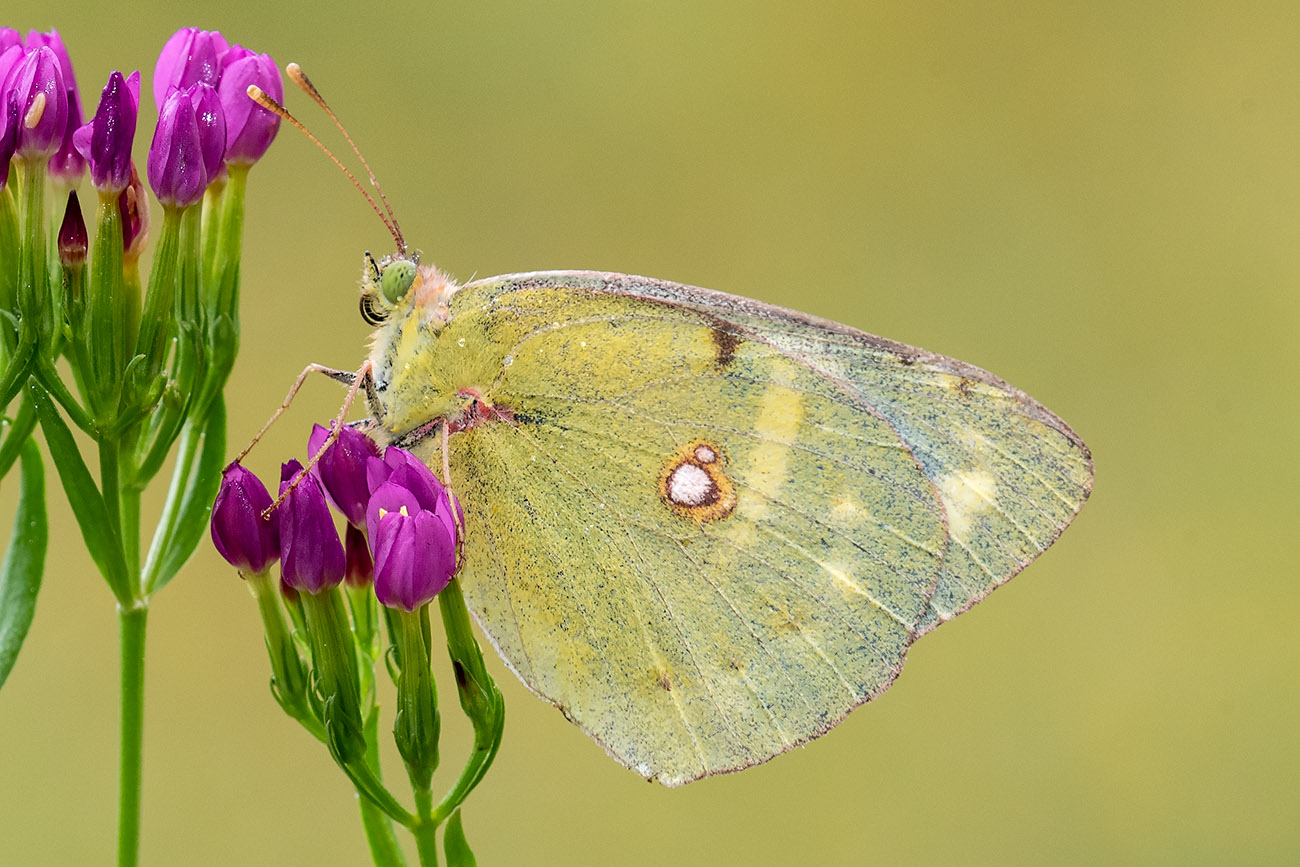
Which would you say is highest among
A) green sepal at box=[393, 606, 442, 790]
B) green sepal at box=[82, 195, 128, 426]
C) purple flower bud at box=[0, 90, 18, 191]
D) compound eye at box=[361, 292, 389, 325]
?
compound eye at box=[361, 292, 389, 325]

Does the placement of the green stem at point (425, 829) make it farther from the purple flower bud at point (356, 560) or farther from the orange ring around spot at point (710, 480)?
the orange ring around spot at point (710, 480)

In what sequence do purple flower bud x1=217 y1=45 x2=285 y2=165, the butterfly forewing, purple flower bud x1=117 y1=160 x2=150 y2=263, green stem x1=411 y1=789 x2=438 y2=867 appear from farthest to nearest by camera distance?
the butterfly forewing
purple flower bud x1=217 y1=45 x2=285 y2=165
purple flower bud x1=117 y1=160 x2=150 y2=263
green stem x1=411 y1=789 x2=438 y2=867

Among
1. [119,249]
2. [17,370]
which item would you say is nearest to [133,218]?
[119,249]

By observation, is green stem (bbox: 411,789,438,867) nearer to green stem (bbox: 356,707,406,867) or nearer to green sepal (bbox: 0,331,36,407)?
green stem (bbox: 356,707,406,867)

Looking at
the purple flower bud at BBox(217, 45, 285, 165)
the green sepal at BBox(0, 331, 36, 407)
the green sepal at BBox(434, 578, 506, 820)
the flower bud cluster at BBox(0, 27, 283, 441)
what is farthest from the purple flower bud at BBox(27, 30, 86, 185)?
the green sepal at BBox(434, 578, 506, 820)

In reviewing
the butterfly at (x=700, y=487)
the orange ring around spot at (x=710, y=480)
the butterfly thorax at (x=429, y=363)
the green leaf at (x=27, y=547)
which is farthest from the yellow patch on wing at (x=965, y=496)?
the green leaf at (x=27, y=547)

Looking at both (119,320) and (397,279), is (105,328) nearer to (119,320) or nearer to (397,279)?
(119,320)

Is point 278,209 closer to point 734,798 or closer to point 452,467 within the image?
point 734,798
